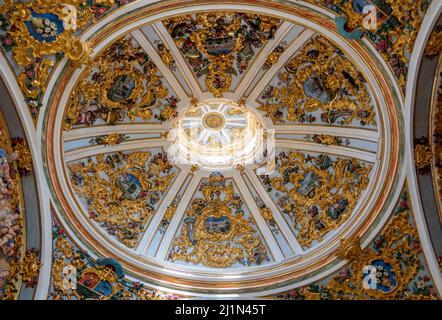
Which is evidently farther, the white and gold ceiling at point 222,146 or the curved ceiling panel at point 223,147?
the curved ceiling panel at point 223,147

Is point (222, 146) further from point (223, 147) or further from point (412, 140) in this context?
point (412, 140)

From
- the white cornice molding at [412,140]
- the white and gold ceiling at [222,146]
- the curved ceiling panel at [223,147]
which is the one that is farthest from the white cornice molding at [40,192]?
the white cornice molding at [412,140]

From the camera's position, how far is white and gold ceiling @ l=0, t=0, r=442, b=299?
560 inches

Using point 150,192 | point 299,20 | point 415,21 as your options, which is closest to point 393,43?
point 415,21

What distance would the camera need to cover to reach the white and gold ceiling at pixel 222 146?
14.2 m

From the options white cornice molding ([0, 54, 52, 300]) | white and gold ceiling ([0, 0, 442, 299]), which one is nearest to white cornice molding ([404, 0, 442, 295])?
white and gold ceiling ([0, 0, 442, 299])

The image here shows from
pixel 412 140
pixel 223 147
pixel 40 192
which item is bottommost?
pixel 40 192

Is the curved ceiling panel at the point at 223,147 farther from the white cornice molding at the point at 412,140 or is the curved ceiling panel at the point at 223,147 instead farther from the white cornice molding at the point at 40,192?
the white cornice molding at the point at 412,140

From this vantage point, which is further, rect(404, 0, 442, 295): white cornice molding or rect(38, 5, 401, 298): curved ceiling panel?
rect(38, 5, 401, 298): curved ceiling panel

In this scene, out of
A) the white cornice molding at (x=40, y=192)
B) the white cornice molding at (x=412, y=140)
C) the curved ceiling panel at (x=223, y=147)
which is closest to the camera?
the white cornice molding at (x=412, y=140)

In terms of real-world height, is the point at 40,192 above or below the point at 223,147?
below

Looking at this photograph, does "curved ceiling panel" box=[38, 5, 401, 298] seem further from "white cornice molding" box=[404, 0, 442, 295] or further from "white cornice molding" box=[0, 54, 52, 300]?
"white cornice molding" box=[404, 0, 442, 295]

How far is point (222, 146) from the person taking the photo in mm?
20172

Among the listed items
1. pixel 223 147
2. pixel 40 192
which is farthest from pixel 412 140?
pixel 40 192
